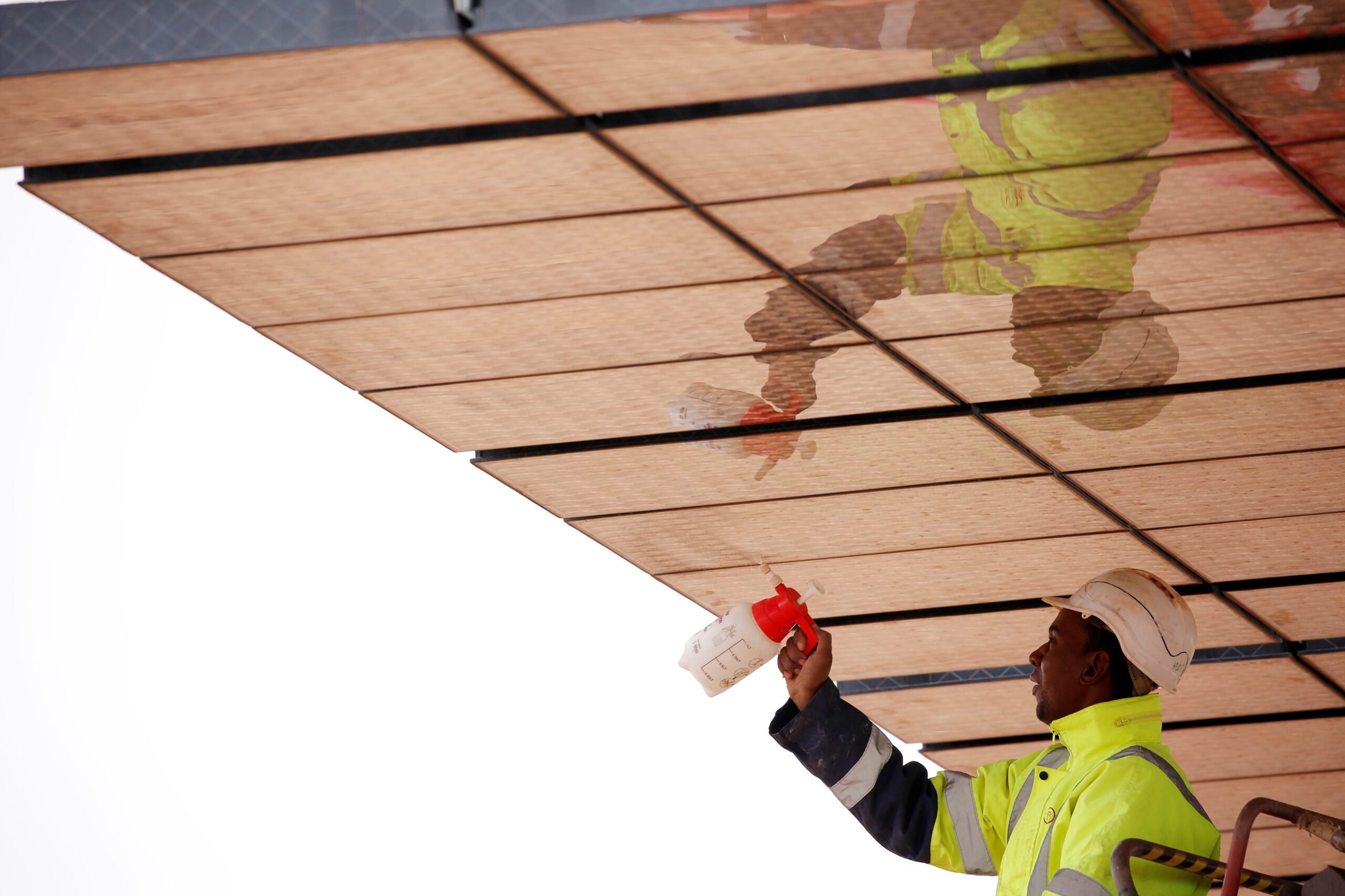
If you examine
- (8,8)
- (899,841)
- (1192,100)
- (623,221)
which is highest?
(1192,100)

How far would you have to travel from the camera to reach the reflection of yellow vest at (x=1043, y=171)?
4.53 metres

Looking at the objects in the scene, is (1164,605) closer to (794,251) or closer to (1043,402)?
(1043,402)

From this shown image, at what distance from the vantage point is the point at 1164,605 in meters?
5.95

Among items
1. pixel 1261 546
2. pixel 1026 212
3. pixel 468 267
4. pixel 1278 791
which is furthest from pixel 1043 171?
pixel 1278 791

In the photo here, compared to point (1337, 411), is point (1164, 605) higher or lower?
lower

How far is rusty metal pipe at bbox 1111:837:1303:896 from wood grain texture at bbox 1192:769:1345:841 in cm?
474

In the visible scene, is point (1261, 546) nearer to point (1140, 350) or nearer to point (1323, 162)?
point (1140, 350)

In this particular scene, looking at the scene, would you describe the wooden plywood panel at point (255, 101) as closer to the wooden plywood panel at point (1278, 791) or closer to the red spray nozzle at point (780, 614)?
the red spray nozzle at point (780, 614)

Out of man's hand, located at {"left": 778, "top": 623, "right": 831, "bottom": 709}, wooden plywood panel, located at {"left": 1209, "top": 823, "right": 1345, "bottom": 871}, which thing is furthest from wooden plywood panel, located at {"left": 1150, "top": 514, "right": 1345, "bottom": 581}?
wooden plywood panel, located at {"left": 1209, "top": 823, "right": 1345, "bottom": 871}

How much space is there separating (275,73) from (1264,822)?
776 cm

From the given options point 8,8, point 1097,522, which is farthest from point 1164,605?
point 8,8

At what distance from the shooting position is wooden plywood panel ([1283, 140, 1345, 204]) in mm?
4859

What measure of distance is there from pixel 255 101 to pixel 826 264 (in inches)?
73.4

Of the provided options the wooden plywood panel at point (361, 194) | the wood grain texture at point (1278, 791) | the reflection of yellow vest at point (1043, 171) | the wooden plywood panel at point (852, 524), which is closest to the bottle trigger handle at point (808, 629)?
the wooden plywood panel at point (852, 524)
